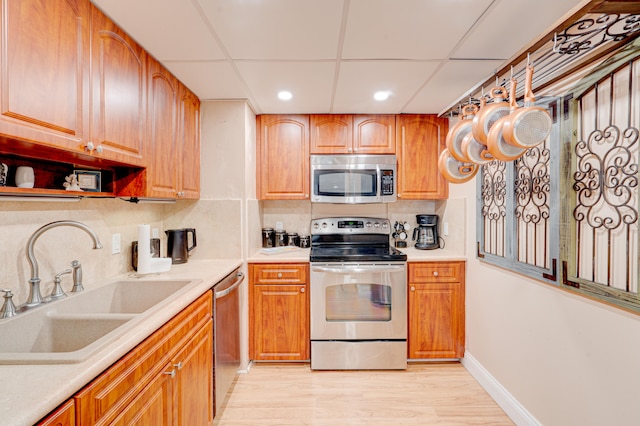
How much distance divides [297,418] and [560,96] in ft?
7.89

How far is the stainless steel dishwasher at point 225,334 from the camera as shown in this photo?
189 cm

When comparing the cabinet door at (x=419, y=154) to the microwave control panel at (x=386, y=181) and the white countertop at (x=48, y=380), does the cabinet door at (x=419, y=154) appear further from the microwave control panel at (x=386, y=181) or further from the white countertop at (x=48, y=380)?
the white countertop at (x=48, y=380)

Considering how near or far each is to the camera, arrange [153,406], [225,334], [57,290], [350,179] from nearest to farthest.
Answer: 1. [153,406]
2. [57,290]
3. [225,334]
4. [350,179]

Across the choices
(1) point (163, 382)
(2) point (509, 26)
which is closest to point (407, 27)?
(2) point (509, 26)

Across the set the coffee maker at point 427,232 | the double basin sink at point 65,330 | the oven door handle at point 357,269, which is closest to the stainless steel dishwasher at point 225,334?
the double basin sink at point 65,330

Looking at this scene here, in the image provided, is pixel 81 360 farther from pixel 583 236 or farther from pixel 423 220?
pixel 423 220

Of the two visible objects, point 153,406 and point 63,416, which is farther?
point 153,406

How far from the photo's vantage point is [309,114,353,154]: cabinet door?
9.42 ft

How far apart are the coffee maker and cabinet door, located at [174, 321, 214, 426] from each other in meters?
1.98

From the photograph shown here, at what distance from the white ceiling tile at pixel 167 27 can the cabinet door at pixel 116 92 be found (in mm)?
64

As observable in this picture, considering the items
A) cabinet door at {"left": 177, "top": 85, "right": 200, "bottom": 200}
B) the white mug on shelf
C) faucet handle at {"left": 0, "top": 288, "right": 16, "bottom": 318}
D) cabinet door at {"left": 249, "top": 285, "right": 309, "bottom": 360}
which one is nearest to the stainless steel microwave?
cabinet door at {"left": 249, "top": 285, "right": 309, "bottom": 360}

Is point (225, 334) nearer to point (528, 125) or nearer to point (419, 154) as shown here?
point (528, 125)

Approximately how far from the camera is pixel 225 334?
206cm

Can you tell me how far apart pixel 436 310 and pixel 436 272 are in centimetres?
32
